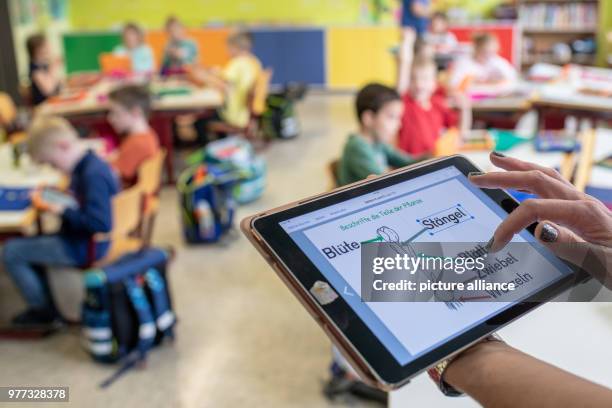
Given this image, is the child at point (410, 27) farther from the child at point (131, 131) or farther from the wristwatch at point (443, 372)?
the wristwatch at point (443, 372)

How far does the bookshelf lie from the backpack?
11.0ft

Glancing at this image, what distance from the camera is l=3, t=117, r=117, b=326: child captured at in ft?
10.0

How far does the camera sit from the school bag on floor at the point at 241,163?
16.1 feet

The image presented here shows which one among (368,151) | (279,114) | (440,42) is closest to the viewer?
A: (368,151)

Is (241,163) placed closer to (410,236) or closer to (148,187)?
(148,187)

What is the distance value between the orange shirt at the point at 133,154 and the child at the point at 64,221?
69 centimetres

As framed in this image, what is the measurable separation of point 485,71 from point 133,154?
297cm

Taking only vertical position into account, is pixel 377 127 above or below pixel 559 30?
below

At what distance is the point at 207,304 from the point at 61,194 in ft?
3.39

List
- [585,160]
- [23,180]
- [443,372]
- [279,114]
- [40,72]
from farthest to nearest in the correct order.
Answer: [279,114] → [40,72] → [23,180] → [585,160] → [443,372]

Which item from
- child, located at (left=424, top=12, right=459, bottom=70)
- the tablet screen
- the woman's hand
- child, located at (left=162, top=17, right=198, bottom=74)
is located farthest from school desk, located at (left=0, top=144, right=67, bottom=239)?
child, located at (left=424, top=12, right=459, bottom=70)

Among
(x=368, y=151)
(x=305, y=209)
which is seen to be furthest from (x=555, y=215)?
(x=368, y=151)

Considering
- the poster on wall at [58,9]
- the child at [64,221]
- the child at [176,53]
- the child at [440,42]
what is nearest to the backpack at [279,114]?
the child at [176,53]

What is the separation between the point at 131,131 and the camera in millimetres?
4062
